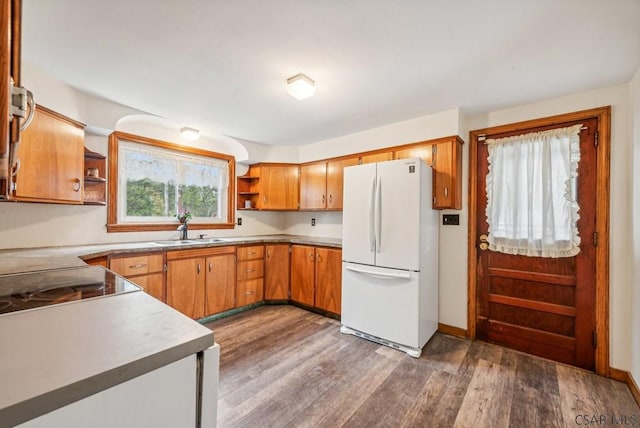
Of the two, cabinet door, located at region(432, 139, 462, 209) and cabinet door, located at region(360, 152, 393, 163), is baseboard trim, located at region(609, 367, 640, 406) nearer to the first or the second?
cabinet door, located at region(432, 139, 462, 209)

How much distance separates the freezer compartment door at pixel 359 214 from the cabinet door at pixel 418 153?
0.52 m

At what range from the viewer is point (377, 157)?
10.7 ft

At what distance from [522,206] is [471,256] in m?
0.65

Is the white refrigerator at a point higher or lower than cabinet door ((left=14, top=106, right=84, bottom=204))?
lower

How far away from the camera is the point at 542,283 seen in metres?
2.47

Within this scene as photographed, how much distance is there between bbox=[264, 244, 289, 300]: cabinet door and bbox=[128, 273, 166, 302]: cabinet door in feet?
4.21

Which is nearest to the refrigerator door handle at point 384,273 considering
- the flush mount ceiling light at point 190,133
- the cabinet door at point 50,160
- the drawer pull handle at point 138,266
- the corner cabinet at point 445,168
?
the corner cabinet at point 445,168

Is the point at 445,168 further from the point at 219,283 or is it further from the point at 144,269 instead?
the point at 144,269

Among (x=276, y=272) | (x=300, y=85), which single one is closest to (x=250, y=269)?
(x=276, y=272)

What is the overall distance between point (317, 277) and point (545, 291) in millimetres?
2288

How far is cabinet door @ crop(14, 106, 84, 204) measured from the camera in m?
1.97

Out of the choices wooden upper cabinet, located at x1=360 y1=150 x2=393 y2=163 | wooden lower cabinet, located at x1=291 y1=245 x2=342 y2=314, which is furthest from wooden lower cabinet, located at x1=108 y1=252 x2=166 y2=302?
wooden upper cabinet, located at x1=360 y1=150 x2=393 y2=163

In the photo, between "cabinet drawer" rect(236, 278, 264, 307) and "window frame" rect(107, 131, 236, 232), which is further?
"cabinet drawer" rect(236, 278, 264, 307)

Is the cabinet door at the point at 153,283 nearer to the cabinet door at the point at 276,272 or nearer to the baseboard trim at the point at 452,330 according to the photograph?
A: the cabinet door at the point at 276,272
